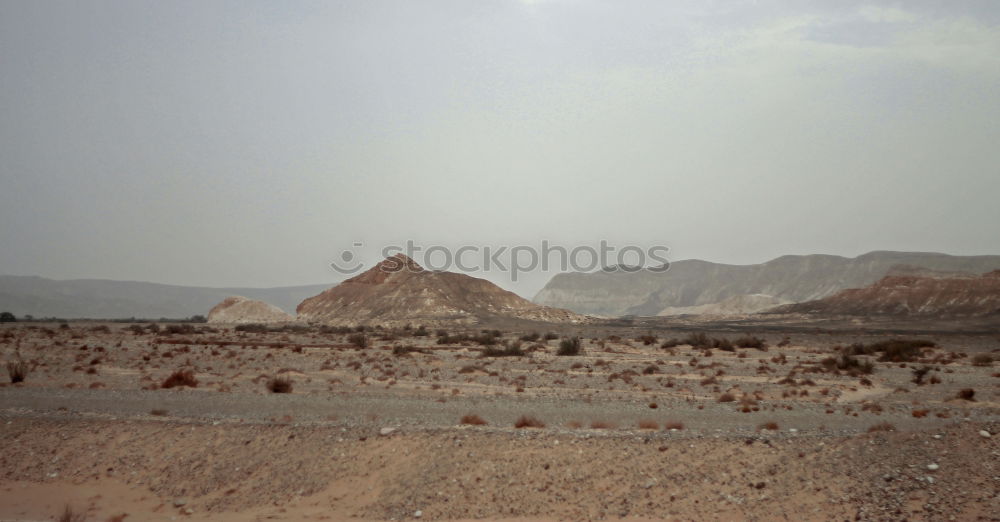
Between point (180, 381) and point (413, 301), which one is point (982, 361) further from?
point (413, 301)

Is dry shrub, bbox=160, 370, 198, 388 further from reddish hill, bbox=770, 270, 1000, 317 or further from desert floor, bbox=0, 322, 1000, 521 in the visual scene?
reddish hill, bbox=770, 270, 1000, 317

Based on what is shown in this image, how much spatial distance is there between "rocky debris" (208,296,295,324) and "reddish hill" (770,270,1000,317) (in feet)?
305

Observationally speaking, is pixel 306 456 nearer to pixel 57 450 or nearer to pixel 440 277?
pixel 57 450

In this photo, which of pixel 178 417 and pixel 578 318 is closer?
pixel 178 417

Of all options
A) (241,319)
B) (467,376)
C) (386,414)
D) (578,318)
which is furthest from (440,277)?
(386,414)

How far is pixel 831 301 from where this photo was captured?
5167 inches

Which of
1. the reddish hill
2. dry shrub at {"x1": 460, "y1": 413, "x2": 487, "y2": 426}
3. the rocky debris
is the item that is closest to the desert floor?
dry shrub at {"x1": 460, "y1": 413, "x2": 487, "y2": 426}

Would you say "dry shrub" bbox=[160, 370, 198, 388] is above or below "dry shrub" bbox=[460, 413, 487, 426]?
above

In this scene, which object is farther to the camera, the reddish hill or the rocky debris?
the rocky debris

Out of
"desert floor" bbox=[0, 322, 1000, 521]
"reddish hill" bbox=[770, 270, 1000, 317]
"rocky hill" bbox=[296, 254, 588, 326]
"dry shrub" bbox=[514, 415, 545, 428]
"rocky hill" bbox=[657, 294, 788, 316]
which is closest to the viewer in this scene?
"desert floor" bbox=[0, 322, 1000, 521]

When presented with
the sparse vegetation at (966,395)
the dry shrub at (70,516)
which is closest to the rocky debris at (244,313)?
the sparse vegetation at (966,395)

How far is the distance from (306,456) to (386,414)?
4164 mm

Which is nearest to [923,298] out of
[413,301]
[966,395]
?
[413,301]

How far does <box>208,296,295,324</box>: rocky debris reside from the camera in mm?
109000
